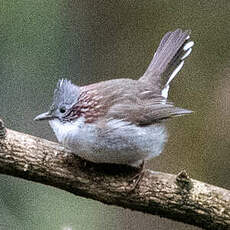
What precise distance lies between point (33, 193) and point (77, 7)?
2.68 m

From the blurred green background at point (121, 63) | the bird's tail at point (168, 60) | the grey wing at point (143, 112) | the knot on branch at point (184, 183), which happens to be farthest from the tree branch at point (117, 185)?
the bird's tail at point (168, 60)

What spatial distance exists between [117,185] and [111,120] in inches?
19.5

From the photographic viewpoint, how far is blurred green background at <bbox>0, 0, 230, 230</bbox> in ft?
23.8

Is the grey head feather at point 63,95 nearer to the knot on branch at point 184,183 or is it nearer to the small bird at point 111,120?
the small bird at point 111,120

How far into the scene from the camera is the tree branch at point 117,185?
5.55 metres

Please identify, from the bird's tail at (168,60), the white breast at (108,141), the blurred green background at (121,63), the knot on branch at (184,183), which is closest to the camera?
the knot on branch at (184,183)

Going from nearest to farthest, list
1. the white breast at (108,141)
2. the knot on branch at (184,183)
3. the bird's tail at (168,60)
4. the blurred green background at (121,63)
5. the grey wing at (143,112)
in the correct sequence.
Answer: the knot on branch at (184,183)
the white breast at (108,141)
the grey wing at (143,112)
the bird's tail at (168,60)
the blurred green background at (121,63)

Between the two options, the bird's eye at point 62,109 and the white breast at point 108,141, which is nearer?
the white breast at point 108,141

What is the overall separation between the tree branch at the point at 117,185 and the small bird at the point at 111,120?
0.13m

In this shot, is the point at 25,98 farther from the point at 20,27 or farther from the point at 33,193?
the point at 33,193

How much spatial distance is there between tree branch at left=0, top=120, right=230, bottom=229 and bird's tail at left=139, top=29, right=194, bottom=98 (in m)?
1.27

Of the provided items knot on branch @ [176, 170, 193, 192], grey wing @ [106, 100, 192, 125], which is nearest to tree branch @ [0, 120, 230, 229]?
knot on branch @ [176, 170, 193, 192]

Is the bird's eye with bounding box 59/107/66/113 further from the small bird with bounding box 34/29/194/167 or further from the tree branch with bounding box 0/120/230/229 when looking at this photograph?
the tree branch with bounding box 0/120/230/229

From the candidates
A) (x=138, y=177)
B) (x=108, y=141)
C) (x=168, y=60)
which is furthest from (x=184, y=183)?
(x=168, y=60)
